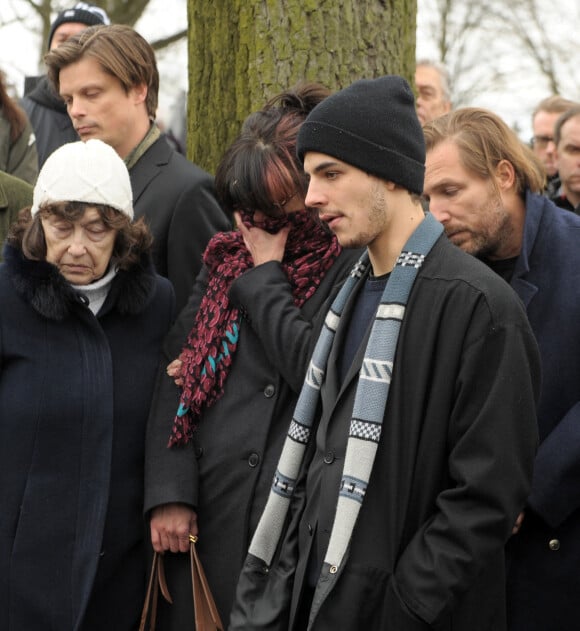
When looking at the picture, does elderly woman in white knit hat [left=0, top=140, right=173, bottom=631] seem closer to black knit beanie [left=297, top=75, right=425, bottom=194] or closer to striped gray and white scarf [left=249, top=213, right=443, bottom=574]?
striped gray and white scarf [left=249, top=213, right=443, bottom=574]

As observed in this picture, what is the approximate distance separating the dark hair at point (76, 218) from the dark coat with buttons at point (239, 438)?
382 millimetres

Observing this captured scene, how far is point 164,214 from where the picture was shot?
394 cm

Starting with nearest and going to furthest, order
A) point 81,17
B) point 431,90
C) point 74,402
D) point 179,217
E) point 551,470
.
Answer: point 551,470
point 74,402
point 179,217
point 81,17
point 431,90

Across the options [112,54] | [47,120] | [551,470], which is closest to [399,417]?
[551,470]

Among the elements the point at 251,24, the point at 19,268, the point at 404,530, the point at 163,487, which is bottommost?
the point at 163,487

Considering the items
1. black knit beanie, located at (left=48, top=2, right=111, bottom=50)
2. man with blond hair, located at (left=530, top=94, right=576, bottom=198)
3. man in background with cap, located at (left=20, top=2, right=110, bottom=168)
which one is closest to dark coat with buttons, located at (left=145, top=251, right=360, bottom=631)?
man in background with cap, located at (left=20, top=2, right=110, bottom=168)

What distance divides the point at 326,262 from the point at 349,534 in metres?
0.97

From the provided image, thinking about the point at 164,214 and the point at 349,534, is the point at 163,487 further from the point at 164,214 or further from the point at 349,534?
the point at 164,214

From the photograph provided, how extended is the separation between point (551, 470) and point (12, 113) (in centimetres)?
290

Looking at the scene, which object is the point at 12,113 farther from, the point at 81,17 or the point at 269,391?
the point at 269,391

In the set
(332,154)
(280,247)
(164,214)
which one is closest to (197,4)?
(164,214)

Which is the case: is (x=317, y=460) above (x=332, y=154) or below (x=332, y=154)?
below

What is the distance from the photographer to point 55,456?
10.7 feet

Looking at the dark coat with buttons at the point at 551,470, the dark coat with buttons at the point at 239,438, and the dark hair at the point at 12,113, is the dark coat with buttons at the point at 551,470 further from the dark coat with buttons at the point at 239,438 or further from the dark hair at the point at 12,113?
the dark hair at the point at 12,113
